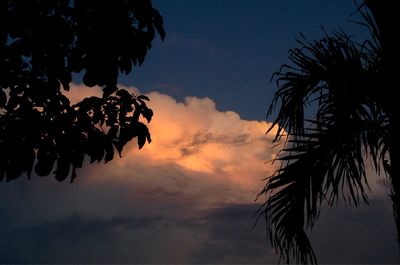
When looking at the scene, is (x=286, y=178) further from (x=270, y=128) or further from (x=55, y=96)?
(x=55, y=96)

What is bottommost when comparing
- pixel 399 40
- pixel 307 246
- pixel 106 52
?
pixel 307 246

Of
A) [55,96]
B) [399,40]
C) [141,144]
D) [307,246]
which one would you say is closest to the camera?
[55,96]

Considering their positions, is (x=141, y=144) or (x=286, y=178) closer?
(x=141, y=144)

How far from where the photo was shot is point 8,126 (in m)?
3.31

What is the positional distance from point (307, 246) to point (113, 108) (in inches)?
95.8

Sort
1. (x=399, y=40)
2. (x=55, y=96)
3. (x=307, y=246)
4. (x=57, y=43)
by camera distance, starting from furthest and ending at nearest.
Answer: (x=307, y=246), (x=399, y=40), (x=55, y=96), (x=57, y=43)

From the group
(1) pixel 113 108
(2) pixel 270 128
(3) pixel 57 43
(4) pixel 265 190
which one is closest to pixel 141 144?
(1) pixel 113 108

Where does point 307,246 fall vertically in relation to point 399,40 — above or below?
below

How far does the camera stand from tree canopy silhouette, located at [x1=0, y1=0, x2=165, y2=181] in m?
3.20

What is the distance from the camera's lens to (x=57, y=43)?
321 cm

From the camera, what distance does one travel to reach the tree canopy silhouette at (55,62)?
3.20 metres

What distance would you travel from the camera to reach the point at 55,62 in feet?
10.5

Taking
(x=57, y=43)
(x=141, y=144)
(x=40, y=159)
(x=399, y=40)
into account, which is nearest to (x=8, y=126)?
(x=40, y=159)

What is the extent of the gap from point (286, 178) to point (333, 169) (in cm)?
44
